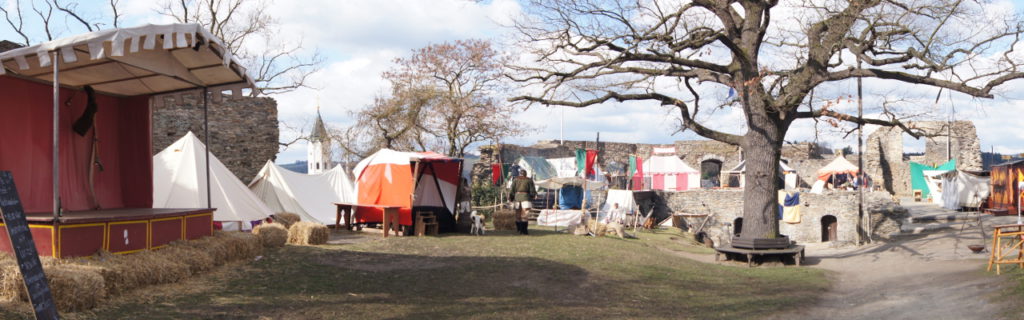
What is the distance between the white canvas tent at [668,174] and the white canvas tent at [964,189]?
38.0 ft

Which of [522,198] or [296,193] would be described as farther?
[296,193]

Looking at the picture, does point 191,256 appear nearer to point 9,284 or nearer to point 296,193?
point 9,284

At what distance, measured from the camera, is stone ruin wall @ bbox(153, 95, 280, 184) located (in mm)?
17016

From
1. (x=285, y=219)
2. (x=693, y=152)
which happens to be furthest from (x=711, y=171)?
(x=285, y=219)

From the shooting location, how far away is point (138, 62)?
759 centimetres

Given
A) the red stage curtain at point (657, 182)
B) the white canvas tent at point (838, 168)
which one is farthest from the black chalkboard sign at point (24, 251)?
the white canvas tent at point (838, 168)

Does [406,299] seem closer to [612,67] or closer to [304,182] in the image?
[612,67]

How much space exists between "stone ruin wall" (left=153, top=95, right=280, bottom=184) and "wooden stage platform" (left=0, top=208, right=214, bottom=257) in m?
9.26

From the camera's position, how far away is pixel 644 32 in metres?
11.9

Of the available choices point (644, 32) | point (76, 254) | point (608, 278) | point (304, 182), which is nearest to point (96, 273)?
point (76, 254)

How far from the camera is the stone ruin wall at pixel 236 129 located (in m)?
17.0

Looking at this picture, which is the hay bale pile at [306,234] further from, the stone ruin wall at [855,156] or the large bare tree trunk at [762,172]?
the stone ruin wall at [855,156]

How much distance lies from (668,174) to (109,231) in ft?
93.6

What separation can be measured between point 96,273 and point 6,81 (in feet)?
9.89
